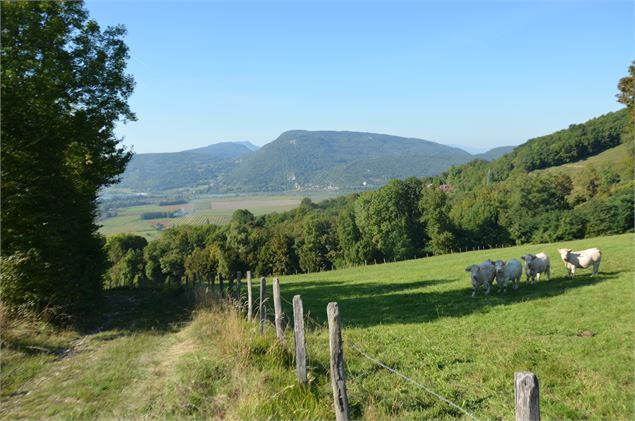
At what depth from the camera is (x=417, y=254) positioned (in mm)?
74750

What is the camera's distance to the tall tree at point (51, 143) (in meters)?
12.5

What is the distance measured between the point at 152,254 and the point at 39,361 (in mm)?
82244

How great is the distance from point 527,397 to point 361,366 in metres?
5.52

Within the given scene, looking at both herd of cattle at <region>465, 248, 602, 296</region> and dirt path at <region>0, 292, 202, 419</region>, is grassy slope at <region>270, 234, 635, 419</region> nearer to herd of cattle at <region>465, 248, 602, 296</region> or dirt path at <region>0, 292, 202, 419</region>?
herd of cattle at <region>465, 248, 602, 296</region>

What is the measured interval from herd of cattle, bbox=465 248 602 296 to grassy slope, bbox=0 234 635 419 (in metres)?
2.75

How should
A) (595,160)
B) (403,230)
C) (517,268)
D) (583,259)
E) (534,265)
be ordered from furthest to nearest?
(595,160)
(403,230)
(534,265)
(583,259)
(517,268)

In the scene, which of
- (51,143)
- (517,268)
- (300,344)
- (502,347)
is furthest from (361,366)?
(51,143)

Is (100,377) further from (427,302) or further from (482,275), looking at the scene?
(482,275)

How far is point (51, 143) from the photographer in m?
13.9

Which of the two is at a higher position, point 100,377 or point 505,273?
point 100,377

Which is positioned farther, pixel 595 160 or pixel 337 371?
pixel 595 160

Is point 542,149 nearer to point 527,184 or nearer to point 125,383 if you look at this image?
point 527,184

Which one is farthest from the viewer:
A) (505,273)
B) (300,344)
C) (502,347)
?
A: (505,273)

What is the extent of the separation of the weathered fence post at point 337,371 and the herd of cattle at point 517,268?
508 inches
